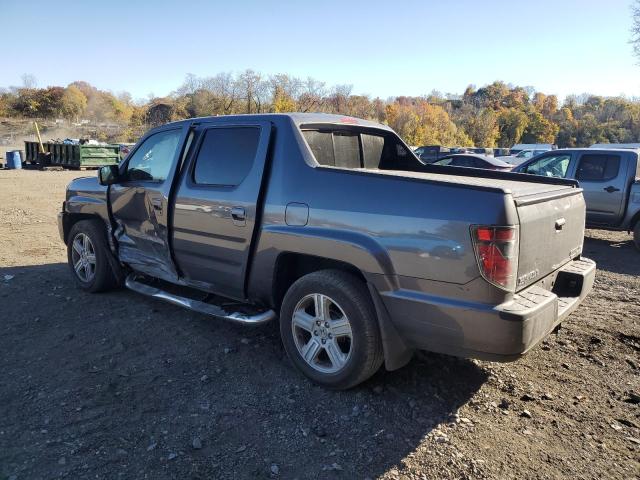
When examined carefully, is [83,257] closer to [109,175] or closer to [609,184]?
[109,175]

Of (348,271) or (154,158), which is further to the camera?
(154,158)

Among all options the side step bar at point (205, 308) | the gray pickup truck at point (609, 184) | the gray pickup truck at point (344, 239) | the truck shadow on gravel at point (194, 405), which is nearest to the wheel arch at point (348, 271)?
the gray pickup truck at point (344, 239)

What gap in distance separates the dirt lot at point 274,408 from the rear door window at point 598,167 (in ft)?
16.7

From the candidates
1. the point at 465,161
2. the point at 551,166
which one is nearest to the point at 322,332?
the point at 551,166

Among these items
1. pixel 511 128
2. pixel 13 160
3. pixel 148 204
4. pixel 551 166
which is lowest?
pixel 13 160

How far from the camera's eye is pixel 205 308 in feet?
13.4

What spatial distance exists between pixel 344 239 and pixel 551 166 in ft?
26.9

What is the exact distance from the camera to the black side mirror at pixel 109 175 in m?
4.94

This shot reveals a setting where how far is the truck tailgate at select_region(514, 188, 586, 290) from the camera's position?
283 cm

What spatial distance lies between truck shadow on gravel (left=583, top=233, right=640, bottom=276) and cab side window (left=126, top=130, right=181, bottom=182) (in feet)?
20.3

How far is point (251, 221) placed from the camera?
3.68 m

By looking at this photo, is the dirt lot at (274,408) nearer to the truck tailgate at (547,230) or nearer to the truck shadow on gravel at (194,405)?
the truck shadow on gravel at (194,405)

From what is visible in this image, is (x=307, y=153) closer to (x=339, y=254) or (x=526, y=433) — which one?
(x=339, y=254)

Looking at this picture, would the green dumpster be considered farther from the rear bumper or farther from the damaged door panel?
the rear bumper
